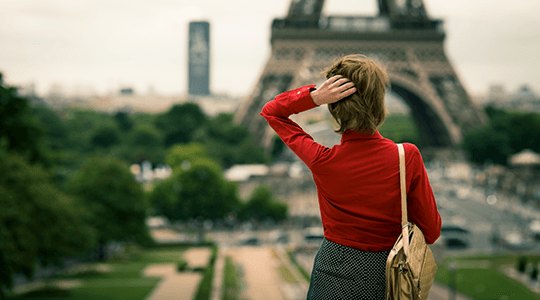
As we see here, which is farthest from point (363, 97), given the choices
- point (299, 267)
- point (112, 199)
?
point (112, 199)

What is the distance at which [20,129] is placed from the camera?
72.4ft

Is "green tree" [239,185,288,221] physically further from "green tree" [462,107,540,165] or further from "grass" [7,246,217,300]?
"green tree" [462,107,540,165]

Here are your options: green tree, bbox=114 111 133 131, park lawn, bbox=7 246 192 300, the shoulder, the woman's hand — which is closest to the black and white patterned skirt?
the shoulder

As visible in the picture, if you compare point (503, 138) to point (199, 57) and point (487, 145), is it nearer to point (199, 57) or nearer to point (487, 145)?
point (487, 145)

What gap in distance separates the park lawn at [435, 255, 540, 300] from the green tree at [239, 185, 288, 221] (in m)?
12.2

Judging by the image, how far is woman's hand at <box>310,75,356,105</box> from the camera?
2217 mm

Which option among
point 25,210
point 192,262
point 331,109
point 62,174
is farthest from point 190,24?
point 331,109

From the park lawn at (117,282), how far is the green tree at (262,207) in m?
7.14

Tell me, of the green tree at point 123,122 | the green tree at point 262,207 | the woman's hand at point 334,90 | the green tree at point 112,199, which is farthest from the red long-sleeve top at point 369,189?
the green tree at point 123,122

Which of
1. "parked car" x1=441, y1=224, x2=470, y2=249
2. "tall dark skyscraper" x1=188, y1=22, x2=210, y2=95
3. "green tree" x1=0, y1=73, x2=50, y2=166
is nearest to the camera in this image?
"green tree" x1=0, y1=73, x2=50, y2=166

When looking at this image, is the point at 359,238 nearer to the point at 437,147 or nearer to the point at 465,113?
the point at 465,113

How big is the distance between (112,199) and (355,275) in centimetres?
2484

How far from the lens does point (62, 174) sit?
3359 centimetres

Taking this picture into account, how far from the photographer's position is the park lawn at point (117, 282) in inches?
707
